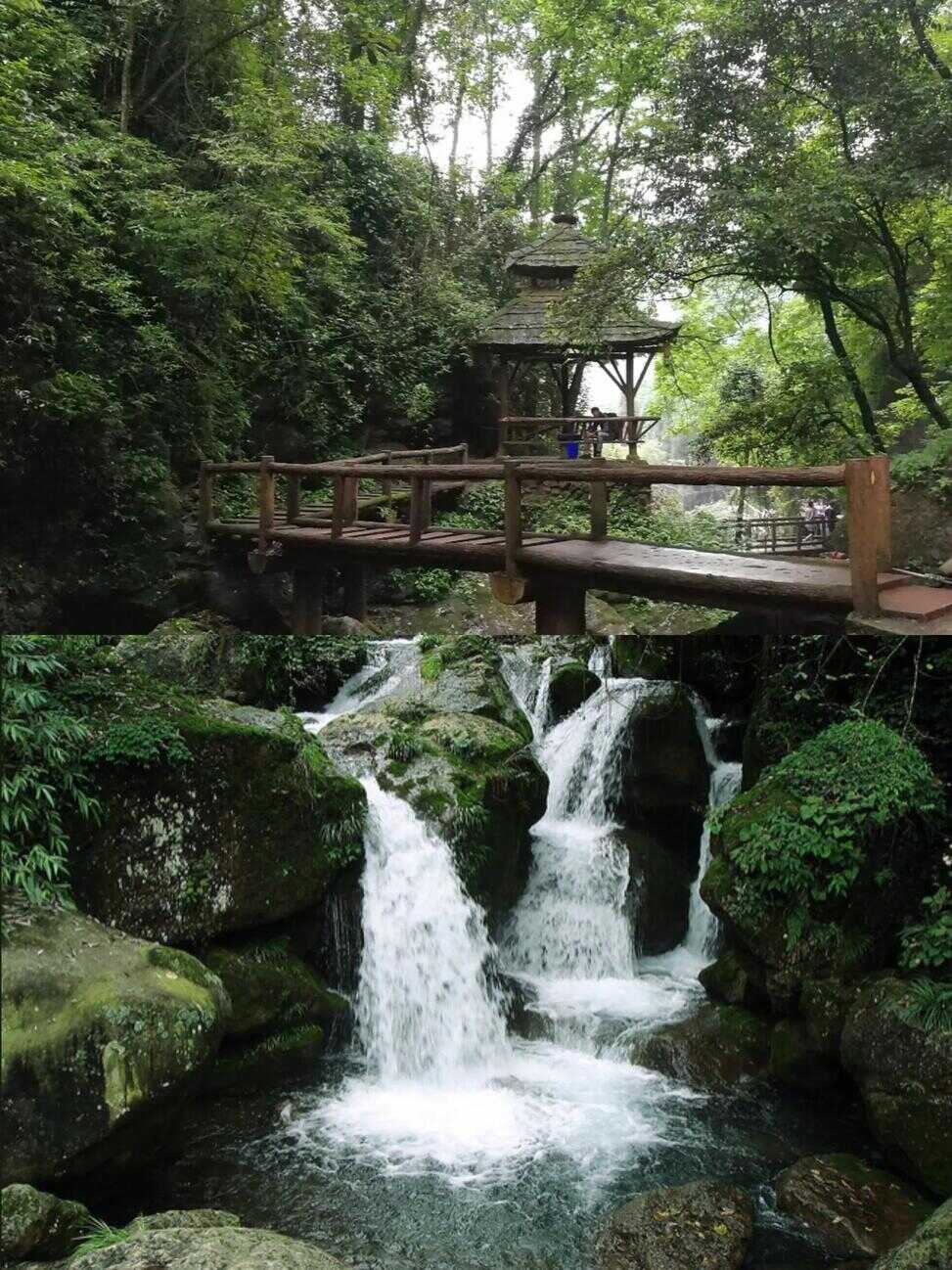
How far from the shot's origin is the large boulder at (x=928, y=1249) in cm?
416

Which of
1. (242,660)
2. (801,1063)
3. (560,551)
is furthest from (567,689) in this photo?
(560,551)

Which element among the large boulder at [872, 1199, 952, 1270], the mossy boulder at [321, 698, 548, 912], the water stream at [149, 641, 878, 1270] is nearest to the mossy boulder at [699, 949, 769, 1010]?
the water stream at [149, 641, 878, 1270]

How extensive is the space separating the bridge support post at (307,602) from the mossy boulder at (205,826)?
3.05 feet

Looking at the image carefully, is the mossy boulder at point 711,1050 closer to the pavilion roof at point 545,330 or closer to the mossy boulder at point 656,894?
the mossy boulder at point 656,894

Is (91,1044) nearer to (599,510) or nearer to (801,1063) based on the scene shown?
(599,510)

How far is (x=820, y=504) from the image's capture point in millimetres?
7102

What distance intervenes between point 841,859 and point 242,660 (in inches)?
197

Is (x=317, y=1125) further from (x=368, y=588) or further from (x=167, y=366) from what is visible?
(x=167, y=366)

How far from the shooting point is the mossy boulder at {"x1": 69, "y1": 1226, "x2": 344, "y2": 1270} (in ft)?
11.6

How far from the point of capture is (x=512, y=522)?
4.77 meters

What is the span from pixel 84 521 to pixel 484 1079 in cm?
488

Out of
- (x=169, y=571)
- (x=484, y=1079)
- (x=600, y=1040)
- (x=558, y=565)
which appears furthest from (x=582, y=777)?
(x=169, y=571)

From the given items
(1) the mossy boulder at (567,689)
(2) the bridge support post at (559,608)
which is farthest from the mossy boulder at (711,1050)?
(2) the bridge support post at (559,608)

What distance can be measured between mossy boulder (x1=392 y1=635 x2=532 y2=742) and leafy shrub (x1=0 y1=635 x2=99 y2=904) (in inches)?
160
